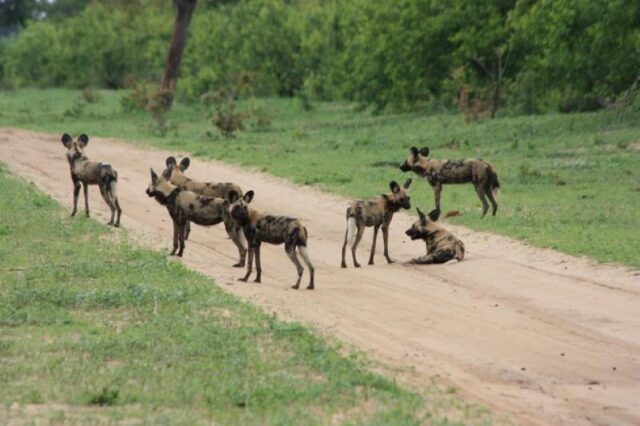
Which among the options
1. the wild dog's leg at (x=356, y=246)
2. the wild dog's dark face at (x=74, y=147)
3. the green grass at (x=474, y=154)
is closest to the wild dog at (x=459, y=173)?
the green grass at (x=474, y=154)

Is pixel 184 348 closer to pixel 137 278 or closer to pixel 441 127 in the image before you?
pixel 137 278

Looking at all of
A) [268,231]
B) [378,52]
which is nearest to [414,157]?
[268,231]

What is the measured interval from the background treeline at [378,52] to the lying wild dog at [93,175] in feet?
34.2

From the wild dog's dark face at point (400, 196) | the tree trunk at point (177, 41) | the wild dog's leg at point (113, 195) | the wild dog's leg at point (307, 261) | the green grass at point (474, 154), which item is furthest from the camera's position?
the tree trunk at point (177, 41)

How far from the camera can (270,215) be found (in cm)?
1023

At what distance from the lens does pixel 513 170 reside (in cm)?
1864

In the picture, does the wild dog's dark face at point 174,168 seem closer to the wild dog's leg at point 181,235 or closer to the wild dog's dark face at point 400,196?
the wild dog's leg at point 181,235

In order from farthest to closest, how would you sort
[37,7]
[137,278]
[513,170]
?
[37,7] < [513,170] < [137,278]

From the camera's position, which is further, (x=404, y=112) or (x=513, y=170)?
(x=404, y=112)

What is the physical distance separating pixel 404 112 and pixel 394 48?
2.55m

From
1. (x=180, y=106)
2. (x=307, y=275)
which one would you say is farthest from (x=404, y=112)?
(x=307, y=275)

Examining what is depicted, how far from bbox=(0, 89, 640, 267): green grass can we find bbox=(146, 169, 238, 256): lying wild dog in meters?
3.22

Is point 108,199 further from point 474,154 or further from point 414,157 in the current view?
point 474,154

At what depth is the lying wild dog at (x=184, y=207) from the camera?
A: 37.4 ft
